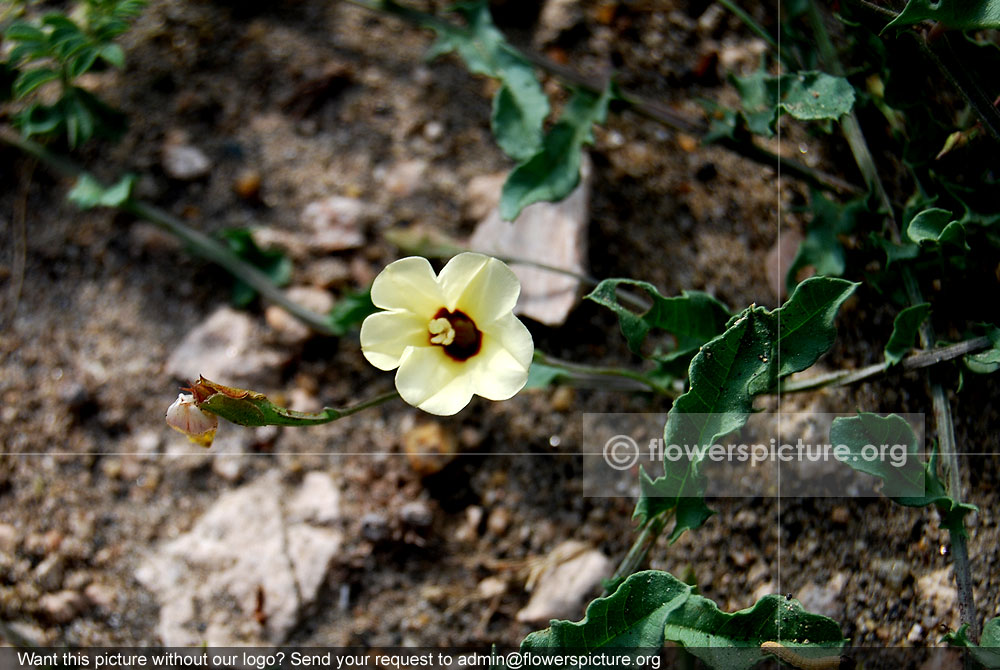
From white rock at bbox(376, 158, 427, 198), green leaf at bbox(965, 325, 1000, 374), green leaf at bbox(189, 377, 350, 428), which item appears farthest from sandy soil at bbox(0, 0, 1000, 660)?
green leaf at bbox(189, 377, 350, 428)

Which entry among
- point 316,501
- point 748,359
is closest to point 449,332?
point 748,359

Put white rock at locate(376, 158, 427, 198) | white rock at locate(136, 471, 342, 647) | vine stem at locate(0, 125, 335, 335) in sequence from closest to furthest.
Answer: white rock at locate(136, 471, 342, 647) → vine stem at locate(0, 125, 335, 335) → white rock at locate(376, 158, 427, 198)

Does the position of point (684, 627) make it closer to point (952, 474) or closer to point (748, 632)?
Result: point (748, 632)

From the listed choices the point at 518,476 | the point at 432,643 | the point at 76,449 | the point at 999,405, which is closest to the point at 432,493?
the point at 518,476

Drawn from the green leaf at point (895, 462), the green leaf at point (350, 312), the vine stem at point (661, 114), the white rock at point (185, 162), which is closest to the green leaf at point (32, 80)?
the white rock at point (185, 162)

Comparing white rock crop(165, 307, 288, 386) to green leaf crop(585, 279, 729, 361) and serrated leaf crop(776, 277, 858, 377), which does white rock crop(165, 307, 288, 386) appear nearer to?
green leaf crop(585, 279, 729, 361)

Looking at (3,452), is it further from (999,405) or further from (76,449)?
(999,405)

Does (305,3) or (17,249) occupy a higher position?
(305,3)
